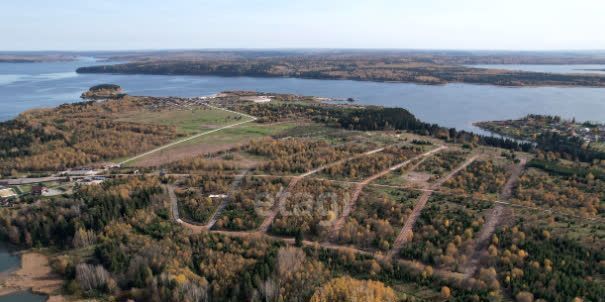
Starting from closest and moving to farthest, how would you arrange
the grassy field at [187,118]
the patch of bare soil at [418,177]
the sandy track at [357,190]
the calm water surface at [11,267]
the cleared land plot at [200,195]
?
the calm water surface at [11,267], the sandy track at [357,190], the cleared land plot at [200,195], the patch of bare soil at [418,177], the grassy field at [187,118]

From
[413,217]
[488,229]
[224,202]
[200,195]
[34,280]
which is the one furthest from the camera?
[200,195]

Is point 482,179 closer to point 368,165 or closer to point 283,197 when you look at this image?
point 368,165

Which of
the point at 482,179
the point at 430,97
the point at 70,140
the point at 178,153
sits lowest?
the point at 178,153

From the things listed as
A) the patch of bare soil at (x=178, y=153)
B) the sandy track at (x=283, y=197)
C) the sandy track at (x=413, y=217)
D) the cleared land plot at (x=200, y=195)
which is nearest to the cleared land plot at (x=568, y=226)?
the sandy track at (x=413, y=217)

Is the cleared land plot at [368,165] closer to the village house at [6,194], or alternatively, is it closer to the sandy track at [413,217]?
the sandy track at [413,217]

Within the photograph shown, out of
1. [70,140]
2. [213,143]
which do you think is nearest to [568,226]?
[213,143]

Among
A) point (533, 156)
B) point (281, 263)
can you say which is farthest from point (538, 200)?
point (281, 263)

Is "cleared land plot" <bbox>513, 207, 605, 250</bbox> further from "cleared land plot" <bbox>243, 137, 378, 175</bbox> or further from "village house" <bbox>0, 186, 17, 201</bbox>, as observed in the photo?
"village house" <bbox>0, 186, 17, 201</bbox>

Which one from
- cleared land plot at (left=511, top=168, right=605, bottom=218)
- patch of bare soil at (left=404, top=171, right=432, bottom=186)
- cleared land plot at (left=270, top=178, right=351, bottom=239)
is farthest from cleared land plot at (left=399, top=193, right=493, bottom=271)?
cleared land plot at (left=270, top=178, right=351, bottom=239)
